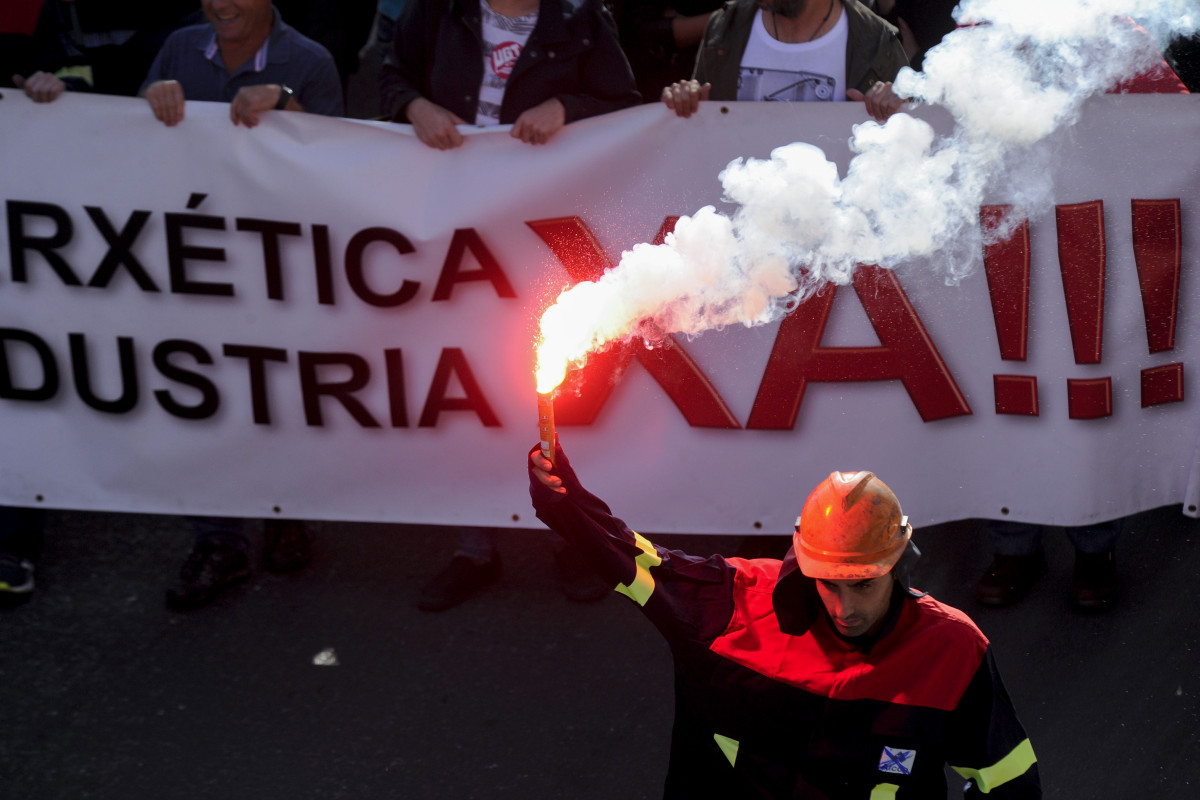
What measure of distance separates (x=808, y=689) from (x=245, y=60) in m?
3.68

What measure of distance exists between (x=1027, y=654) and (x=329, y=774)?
248 cm

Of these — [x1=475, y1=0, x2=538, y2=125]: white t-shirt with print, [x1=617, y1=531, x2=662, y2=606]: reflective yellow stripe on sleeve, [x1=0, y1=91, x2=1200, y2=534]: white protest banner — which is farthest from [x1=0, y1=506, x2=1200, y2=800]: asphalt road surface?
[x1=475, y1=0, x2=538, y2=125]: white t-shirt with print

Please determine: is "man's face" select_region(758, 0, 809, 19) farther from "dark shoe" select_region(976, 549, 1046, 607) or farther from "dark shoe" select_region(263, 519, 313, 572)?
"dark shoe" select_region(263, 519, 313, 572)

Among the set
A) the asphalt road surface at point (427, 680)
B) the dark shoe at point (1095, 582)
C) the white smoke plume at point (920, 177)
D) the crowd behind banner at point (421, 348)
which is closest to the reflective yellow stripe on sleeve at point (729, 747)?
the white smoke plume at point (920, 177)

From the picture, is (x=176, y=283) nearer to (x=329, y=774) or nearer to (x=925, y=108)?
(x=329, y=774)

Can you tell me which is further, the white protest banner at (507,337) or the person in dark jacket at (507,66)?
the person in dark jacket at (507,66)

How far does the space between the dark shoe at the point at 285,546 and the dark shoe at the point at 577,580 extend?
1.12m

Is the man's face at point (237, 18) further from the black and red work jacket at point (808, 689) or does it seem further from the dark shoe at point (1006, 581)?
the dark shoe at point (1006, 581)

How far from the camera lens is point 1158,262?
426 centimetres

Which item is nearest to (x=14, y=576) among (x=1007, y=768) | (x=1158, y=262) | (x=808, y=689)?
(x=808, y=689)

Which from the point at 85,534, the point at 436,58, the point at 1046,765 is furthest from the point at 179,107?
the point at 1046,765

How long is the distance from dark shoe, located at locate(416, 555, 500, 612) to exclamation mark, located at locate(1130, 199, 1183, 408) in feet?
8.81

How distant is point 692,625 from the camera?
2588 millimetres

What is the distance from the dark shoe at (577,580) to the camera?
4.86 meters
